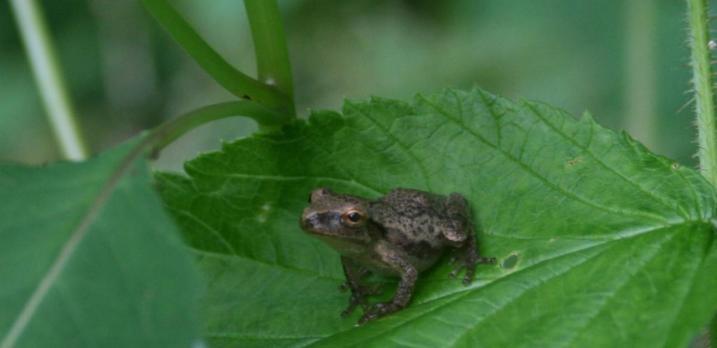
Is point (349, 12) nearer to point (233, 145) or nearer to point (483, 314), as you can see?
point (233, 145)

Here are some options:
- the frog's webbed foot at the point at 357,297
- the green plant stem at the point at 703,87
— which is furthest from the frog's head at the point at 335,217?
the green plant stem at the point at 703,87

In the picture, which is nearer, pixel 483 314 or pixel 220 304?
pixel 483 314

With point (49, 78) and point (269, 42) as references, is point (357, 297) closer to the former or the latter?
point (269, 42)

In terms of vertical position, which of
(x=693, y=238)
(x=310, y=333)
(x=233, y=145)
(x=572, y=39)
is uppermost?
(x=572, y=39)

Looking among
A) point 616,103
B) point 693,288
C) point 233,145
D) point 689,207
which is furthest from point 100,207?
point 616,103

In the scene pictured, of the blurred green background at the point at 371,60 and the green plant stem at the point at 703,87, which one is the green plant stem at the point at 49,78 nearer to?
the blurred green background at the point at 371,60

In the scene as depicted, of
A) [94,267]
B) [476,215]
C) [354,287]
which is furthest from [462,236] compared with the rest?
[94,267]

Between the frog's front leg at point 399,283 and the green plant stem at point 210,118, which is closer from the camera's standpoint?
the green plant stem at point 210,118
